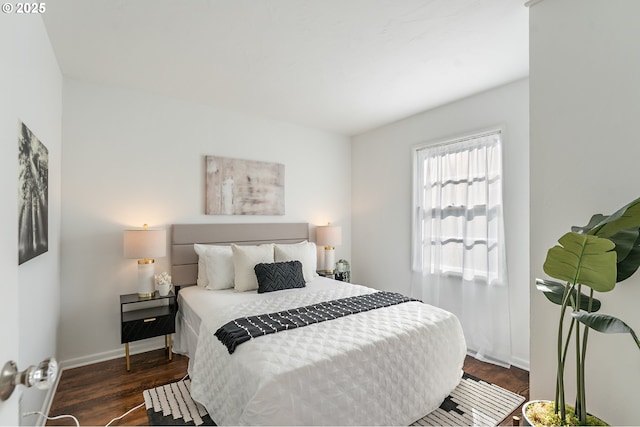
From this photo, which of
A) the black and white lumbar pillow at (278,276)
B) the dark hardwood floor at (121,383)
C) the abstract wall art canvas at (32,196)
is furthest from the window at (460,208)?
the abstract wall art canvas at (32,196)

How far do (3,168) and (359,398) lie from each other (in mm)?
1819

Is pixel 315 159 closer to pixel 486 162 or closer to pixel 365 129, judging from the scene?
pixel 365 129

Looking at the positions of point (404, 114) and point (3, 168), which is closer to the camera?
point (3, 168)

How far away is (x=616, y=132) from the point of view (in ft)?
5.03

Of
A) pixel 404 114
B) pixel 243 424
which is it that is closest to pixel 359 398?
pixel 243 424

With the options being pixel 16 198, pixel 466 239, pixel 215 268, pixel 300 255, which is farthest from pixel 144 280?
pixel 466 239

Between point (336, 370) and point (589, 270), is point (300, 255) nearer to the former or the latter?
point (336, 370)

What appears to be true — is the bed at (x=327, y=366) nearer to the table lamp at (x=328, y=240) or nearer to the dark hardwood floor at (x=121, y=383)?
the dark hardwood floor at (x=121, y=383)

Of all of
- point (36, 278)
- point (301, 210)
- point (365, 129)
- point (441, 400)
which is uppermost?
point (365, 129)

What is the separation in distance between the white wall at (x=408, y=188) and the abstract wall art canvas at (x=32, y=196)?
3.47m

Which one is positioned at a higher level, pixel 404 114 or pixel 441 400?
pixel 404 114

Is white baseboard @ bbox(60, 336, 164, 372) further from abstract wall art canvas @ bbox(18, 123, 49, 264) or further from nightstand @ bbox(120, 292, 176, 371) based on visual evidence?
abstract wall art canvas @ bbox(18, 123, 49, 264)

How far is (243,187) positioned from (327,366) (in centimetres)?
260

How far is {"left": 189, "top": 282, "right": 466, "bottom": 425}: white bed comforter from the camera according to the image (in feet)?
5.19
